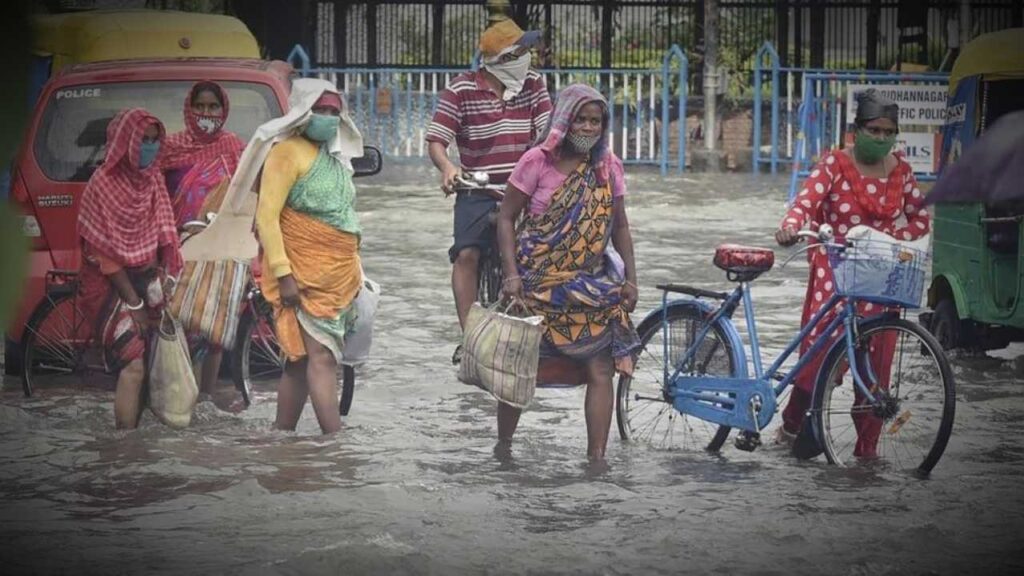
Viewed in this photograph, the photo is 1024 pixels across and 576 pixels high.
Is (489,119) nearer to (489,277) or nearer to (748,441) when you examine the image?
(489,277)

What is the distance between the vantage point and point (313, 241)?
694 centimetres

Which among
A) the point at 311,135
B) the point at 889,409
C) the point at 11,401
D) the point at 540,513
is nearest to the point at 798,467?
the point at 889,409

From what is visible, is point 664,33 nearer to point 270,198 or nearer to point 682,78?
point 682,78

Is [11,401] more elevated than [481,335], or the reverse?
[481,335]

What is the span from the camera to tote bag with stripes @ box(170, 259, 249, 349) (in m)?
7.68

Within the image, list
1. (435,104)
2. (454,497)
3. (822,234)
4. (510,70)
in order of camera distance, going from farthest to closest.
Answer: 1. (435,104)
2. (510,70)
3. (822,234)
4. (454,497)

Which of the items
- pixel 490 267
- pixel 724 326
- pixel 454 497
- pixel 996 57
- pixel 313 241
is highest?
pixel 996 57

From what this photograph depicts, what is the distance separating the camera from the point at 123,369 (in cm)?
735

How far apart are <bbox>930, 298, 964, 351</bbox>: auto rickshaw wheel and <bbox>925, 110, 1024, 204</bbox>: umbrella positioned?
767cm

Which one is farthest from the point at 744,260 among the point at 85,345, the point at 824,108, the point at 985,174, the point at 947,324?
the point at 824,108

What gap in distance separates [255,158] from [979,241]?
4214 mm

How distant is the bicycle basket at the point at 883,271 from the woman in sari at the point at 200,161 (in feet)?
10.5

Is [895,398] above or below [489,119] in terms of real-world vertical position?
below

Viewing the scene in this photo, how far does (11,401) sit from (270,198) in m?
2.08
